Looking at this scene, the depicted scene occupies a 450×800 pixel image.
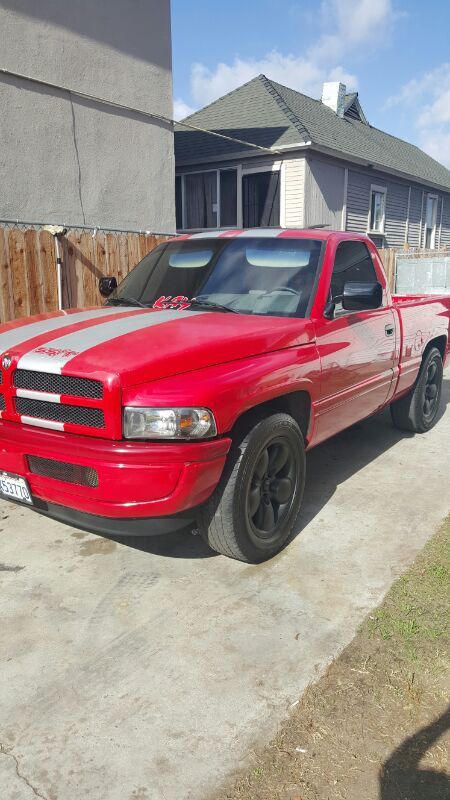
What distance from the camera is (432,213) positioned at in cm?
2284

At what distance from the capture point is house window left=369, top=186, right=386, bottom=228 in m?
18.7

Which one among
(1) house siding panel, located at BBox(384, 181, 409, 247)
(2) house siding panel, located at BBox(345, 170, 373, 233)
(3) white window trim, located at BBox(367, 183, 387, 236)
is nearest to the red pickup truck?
(2) house siding panel, located at BBox(345, 170, 373, 233)

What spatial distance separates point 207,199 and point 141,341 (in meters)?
15.5

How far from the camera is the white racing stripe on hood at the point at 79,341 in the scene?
283 cm

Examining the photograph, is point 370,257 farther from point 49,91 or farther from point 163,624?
point 49,91

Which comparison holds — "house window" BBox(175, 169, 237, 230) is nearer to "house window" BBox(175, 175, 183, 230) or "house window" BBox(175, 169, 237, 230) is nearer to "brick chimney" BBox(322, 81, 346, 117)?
"house window" BBox(175, 175, 183, 230)

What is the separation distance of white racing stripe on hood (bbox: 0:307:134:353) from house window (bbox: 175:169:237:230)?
558 inches

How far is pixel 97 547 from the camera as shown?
3.52 m

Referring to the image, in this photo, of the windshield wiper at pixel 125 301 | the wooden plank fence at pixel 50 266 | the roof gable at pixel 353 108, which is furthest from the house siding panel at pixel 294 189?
Result: the windshield wiper at pixel 125 301

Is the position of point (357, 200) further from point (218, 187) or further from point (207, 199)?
point (207, 199)

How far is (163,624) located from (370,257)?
11.0 feet

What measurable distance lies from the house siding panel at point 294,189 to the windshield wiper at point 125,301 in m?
12.5

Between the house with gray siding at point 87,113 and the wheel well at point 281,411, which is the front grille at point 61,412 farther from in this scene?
the house with gray siding at point 87,113

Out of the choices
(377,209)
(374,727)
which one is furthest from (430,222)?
(374,727)
